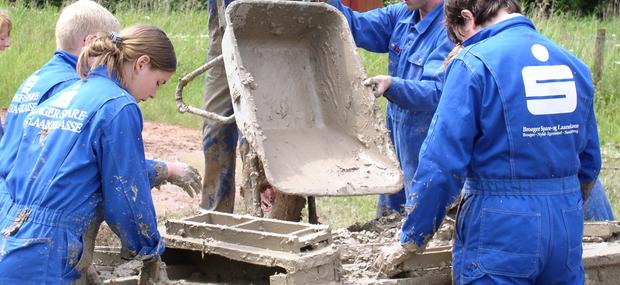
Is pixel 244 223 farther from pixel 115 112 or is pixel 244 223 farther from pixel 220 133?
pixel 220 133

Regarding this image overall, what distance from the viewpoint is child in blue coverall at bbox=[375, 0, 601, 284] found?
A: 4012 mm

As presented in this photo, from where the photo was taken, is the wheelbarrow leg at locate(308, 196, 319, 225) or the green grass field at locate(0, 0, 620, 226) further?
the green grass field at locate(0, 0, 620, 226)

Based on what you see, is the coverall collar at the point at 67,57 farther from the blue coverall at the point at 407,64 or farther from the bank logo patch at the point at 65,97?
the blue coverall at the point at 407,64

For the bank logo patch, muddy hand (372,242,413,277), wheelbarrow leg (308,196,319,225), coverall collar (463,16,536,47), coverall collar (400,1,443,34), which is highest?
coverall collar (463,16,536,47)

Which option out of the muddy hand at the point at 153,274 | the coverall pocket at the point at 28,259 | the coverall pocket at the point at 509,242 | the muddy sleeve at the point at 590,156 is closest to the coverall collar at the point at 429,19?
the muddy sleeve at the point at 590,156

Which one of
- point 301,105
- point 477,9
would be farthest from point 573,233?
point 301,105

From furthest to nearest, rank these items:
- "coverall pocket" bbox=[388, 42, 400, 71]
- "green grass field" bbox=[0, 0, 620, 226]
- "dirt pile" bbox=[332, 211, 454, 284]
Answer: "green grass field" bbox=[0, 0, 620, 226] → "coverall pocket" bbox=[388, 42, 400, 71] → "dirt pile" bbox=[332, 211, 454, 284]

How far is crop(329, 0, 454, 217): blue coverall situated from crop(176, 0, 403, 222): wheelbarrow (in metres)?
0.23

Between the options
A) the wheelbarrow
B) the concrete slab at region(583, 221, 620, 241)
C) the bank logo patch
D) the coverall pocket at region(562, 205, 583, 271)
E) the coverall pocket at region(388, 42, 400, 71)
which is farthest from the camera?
the coverall pocket at region(388, 42, 400, 71)

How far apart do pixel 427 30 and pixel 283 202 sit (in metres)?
1.29

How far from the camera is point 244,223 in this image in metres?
4.52

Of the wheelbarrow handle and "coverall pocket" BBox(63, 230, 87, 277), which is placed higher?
the wheelbarrow handle

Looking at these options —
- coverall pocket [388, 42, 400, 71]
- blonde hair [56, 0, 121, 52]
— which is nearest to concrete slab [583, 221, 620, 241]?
coverall pocket [388, 42, 400, 71]

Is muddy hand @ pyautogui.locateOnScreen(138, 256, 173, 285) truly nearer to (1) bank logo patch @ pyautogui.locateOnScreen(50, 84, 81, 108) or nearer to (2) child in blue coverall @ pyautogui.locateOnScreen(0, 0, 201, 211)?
(2) child in blue coverall @ pyautogui.locateOnScreen(0, 0, 201, 211)
